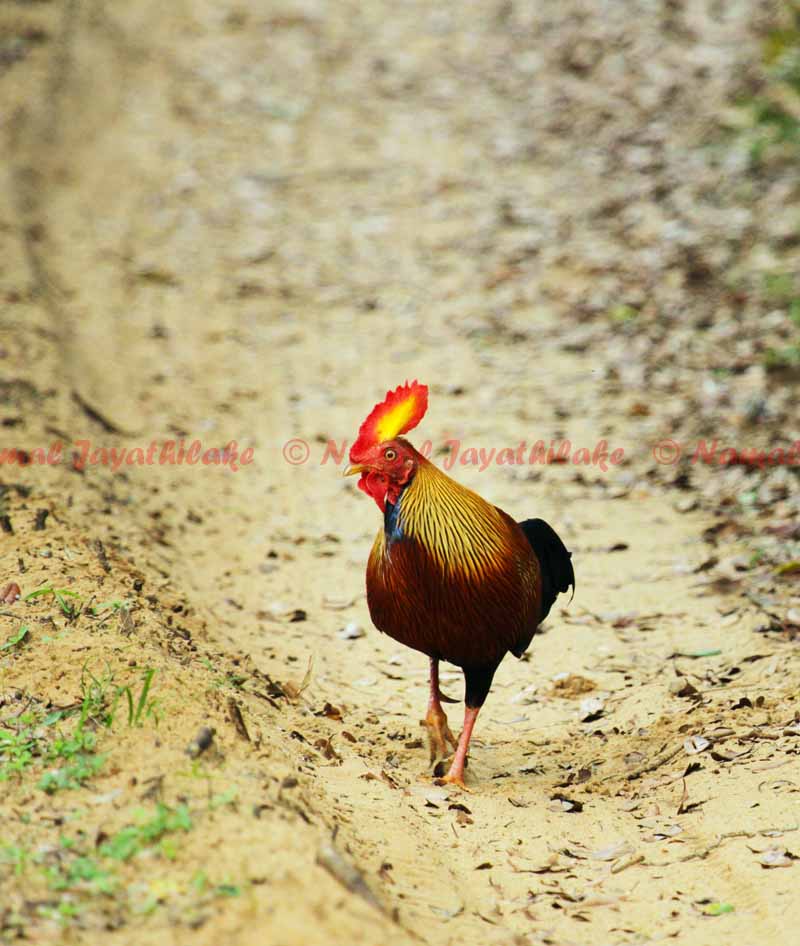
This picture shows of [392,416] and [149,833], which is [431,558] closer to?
[392,416]

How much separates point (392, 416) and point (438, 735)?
1464 mm

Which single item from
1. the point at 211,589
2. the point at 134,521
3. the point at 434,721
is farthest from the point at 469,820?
the point at 134,521

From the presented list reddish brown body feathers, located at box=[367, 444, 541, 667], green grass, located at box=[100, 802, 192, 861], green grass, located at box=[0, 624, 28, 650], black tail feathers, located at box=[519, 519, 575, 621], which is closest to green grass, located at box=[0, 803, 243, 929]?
green grass, located at box=[100, 802, 192, 861]

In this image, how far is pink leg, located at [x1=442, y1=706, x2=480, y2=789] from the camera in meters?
4.55

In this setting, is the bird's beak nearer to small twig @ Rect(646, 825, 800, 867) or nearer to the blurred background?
small twig @ Rect(646, 825, 800, 867)

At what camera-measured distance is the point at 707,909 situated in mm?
3711

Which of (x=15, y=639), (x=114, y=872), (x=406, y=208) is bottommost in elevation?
(x=114, y=872)

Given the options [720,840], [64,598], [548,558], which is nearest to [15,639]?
[64,598]

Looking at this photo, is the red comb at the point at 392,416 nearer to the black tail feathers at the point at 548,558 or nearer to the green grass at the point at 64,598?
the black tail feathers at the point at 548,558

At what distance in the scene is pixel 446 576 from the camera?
4262mm

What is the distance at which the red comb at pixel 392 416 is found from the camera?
4.30 meters

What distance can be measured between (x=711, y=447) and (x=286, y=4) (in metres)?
13.3

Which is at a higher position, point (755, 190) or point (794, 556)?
point (755, 190)

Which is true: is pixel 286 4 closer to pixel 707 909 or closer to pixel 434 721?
pixel 434 721
